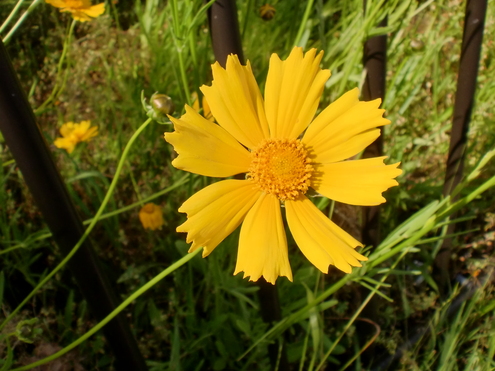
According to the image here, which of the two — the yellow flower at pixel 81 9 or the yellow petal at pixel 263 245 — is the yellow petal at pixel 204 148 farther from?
the yellow flower at pixel 81 9

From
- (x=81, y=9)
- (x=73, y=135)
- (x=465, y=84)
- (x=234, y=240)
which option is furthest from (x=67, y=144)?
(x=465, y=84)

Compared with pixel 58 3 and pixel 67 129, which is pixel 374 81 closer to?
pixel 58 3

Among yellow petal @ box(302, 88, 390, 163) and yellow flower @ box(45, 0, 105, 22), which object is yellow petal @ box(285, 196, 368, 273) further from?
A: yellow flower @ box(45, 0, 105, 22)

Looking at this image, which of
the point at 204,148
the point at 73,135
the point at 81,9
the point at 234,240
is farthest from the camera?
the point at 73,135

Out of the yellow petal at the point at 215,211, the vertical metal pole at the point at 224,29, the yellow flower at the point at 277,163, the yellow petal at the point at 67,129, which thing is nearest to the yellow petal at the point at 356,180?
the yellow flower at the point at 277,163

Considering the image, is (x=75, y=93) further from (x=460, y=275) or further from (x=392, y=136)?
(x=460, y=275)

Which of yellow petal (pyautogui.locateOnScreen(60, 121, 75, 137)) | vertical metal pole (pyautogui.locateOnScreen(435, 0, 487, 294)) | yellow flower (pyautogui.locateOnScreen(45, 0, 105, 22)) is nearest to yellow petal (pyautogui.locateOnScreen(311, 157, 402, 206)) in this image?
vertical metal pole (pyautogui.locateOnScreen(435, 0, 487, 294))
